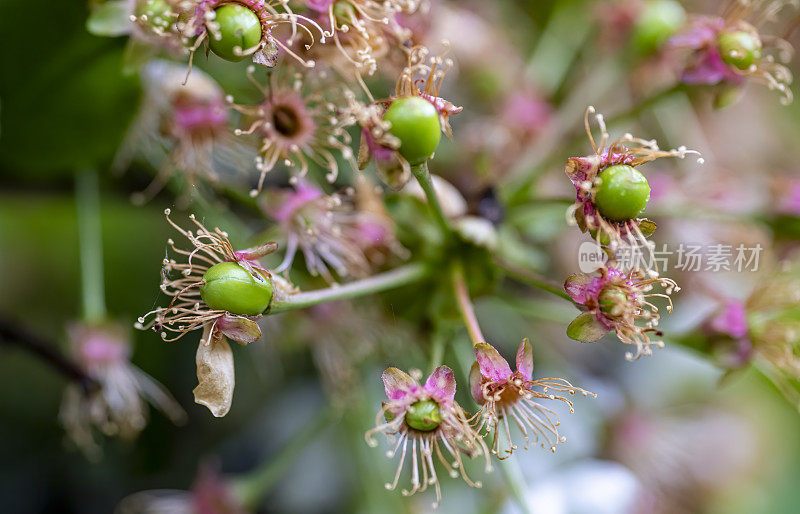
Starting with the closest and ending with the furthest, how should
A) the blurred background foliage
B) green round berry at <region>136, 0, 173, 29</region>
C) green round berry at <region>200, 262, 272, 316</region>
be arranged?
1. green round berry at <region>200, 262, 272, 316</region>
2. green round berry at <region>136, 0, 173, 29</region>
3. the blurred background foliage

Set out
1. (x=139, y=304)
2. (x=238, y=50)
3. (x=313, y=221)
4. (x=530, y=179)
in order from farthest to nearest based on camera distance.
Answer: (x=139, y=304)
(x=530, y=179)
(x=313, y=221)
(x=238, y=50)

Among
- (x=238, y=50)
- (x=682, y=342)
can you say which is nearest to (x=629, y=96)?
(x=682, y=342)

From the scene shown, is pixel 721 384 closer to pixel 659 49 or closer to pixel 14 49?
pixel 659 49

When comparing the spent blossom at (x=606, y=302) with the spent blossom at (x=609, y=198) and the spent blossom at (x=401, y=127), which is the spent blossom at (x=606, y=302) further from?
the spent blossom at (x=401, y=127)

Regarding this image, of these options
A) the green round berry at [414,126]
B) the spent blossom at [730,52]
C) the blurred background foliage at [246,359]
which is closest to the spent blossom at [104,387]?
the blurred background foliage at [246,359]

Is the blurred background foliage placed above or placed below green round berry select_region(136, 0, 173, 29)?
below

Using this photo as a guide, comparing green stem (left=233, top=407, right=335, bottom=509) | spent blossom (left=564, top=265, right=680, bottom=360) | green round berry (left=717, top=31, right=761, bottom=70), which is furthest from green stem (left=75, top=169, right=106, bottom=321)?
green round berry (left=717, top=31, right=761, bottom=70)

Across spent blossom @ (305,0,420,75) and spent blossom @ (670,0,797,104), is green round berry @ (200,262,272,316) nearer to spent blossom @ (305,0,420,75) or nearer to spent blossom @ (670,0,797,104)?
spent blossom @ (305,0,420,75)
